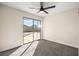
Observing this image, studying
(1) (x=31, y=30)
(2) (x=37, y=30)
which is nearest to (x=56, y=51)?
(1) (x=31, y=30)

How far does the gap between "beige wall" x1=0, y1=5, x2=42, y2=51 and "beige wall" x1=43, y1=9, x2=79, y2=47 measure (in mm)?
2613

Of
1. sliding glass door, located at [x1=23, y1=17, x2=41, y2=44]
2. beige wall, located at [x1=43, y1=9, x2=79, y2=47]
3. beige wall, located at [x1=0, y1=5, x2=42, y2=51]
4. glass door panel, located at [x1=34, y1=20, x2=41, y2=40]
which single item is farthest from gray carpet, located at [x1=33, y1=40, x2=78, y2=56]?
glass door panel, located at [x1=34, y1=20, x2=41, y2=40]

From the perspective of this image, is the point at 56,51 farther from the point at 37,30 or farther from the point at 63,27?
the point at 37,30

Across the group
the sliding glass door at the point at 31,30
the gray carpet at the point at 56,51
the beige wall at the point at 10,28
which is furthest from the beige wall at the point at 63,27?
the beige wall at the point at 10,28

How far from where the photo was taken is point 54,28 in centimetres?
471

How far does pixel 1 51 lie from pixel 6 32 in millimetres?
1043

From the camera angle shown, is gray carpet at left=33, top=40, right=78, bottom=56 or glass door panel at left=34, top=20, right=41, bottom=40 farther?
glass door panel at left=34, top=20, right=41, bottom=40

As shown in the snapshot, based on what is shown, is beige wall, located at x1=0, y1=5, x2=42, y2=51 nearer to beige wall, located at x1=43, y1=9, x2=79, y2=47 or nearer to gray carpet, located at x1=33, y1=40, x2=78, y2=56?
gray carpet, located at x1=33, y1=40, x2=78, y2=56

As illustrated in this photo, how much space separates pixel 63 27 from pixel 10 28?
3676 millimetres

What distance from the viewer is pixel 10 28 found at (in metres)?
3.17

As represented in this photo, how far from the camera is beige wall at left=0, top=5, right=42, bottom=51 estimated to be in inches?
114

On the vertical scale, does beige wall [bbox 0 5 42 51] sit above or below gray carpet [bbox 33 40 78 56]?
above

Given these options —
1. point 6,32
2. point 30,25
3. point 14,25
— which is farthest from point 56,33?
point 6,32

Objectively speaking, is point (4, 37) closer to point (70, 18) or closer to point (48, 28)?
point (48, 28)
